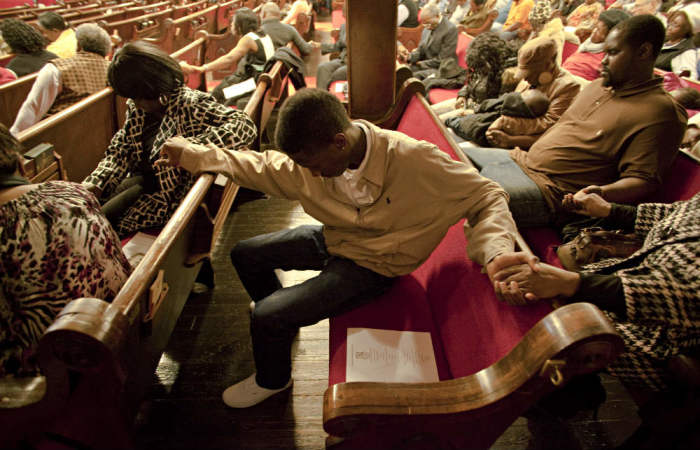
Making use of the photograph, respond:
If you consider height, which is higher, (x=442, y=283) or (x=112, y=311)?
(x=112, y=311)

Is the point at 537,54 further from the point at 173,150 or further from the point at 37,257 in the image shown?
the point at 37,257

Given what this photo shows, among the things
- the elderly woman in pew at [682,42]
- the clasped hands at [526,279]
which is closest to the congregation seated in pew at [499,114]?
the clasped hands at [526,279]

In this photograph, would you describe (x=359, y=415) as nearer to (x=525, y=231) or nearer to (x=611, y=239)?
(x=611, y=239)

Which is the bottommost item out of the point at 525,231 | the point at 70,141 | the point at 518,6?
the point at 525,231

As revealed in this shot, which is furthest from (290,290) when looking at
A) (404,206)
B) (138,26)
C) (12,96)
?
(138,26)

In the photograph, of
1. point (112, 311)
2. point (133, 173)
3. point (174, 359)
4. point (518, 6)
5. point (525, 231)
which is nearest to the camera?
point (112, 311)

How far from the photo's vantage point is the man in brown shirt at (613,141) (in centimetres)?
170

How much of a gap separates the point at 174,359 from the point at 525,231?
1906 millimetres

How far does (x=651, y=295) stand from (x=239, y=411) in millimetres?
1576

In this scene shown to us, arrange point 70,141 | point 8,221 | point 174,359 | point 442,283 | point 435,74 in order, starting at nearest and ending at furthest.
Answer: point 8,221 → point 442,283 → point 174,359 → point 70,141 → point 435,74

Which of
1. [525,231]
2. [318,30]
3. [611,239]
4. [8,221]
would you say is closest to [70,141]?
[8,221]

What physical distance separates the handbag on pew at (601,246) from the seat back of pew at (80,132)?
2604mm

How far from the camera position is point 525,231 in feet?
6.68

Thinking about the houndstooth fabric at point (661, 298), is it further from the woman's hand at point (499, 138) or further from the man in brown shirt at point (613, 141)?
the woman's hand at point (499, 138)
